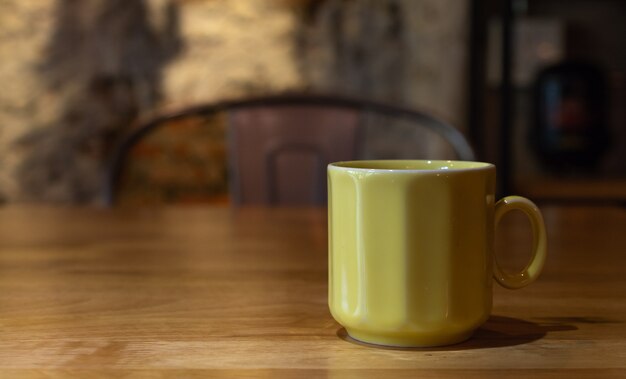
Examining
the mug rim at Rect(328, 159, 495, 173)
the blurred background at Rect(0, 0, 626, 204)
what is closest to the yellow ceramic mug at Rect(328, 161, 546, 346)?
the mug rim at Rect(328, 159, 495, 173)

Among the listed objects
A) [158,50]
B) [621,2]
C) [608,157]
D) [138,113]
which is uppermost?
[621,2]

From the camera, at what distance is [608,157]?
2.87m

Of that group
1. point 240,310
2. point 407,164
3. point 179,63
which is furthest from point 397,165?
point 179,63

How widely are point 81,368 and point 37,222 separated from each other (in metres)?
0.65

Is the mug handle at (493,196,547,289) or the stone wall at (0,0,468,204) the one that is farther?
the stone wall at (0,0,468,204)

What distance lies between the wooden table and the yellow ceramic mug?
0.02 m

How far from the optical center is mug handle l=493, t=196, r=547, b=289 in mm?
521

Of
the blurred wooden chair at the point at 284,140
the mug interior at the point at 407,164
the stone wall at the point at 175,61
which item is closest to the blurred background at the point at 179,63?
the stone wall at the point at 175,61

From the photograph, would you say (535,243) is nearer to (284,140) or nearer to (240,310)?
(240,310)

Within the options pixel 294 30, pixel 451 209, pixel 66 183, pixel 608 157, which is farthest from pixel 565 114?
pixel 451 209

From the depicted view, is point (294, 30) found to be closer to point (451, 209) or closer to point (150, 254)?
point (150, 254)

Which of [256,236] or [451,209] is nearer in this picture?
[451,209]

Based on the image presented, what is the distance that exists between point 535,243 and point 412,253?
0.11 metres

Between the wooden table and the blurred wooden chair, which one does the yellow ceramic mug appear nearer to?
the wooden table
